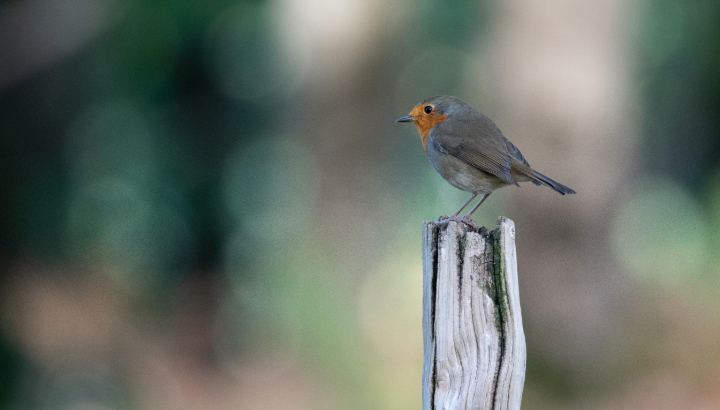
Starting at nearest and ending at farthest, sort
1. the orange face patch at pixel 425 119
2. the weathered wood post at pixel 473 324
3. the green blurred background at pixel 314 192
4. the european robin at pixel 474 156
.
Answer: the weathered wood post at pixel 473 324 → the european robin at pixel 474 156 → the orange face patch at pixel 425 119 → the green blurred background at pixel 314 192

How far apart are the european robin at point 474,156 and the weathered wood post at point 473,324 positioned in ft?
3.77

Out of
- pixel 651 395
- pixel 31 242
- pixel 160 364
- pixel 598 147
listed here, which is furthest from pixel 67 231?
pixel 651 395

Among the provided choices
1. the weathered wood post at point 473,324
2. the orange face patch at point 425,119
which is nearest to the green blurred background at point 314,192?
the orange face patch at point 425,119

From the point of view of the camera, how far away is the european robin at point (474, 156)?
11.3 ft

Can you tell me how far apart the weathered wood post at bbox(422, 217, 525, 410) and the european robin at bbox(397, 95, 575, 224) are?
1.15 metres

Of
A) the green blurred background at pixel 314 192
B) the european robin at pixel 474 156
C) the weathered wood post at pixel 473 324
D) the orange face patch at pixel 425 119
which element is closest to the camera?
the weathered wood post at pixel 473 324

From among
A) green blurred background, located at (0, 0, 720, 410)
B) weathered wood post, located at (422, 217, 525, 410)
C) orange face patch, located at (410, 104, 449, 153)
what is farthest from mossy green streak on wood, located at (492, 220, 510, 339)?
green blurred background, located at (0, 0, 720, 410)

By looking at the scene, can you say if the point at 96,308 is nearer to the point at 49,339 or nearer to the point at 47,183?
the point at 49,339

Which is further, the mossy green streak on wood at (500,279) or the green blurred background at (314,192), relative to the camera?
the green blurred background at (314,192)

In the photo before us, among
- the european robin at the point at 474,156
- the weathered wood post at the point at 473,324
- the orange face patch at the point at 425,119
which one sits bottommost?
the weathered wood post at the point at 473,324

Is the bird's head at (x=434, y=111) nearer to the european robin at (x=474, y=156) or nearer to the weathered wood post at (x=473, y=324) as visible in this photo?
the european robin at (x=474, y=156)

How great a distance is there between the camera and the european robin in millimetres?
3434

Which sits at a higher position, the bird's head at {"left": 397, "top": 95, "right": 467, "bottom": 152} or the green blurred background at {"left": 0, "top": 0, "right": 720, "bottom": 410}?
the green blurred background at {"left": 0, "top": 0, "right": 720, "bottom": 410}

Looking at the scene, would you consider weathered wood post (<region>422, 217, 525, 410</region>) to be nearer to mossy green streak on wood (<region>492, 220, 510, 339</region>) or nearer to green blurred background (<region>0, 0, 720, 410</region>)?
mossy green streak on wood (<region>492, 220, 510, 339</region>)
